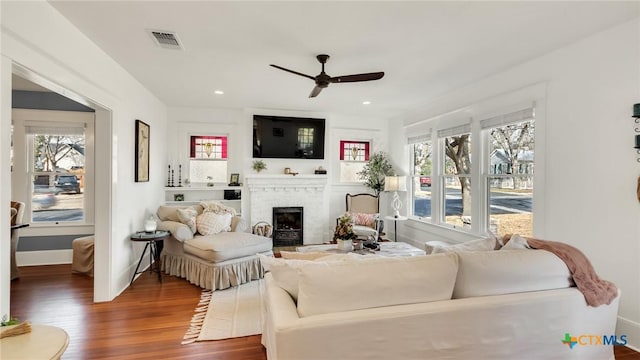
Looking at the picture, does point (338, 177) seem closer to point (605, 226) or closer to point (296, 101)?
point (296, 101)

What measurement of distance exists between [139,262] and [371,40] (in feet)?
12.7

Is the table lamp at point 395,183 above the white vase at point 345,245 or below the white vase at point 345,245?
above

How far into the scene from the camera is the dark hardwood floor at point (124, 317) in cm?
233

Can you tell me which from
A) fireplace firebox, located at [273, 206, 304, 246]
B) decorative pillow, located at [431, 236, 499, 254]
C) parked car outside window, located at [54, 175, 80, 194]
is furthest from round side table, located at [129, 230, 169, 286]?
decorative pillow, located at [431, 236, 499, 254]

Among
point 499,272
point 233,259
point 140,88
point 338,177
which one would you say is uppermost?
point 140,88

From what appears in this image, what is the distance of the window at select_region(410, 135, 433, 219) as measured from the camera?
17.4 ft

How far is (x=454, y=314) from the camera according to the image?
165 cm

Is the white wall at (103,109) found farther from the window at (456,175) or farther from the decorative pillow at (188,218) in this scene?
the window at (456,175)

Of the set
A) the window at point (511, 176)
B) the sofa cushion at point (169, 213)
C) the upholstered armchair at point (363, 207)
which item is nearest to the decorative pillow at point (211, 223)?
the sofa cushion at point (169, 213)

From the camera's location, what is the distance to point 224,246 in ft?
12.0

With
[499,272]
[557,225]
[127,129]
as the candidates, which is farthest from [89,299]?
[557,225]

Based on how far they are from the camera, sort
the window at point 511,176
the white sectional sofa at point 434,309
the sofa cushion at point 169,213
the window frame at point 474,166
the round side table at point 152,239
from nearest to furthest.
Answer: the white sectional sofa at point 434,309, the window frame at point 474,166, the window at point 511,176, the round side table at point 152,239, the sofa cushion at point 169,213

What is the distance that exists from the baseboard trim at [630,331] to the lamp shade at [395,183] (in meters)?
3.34

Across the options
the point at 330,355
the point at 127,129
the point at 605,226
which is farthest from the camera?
the point at 127,129
